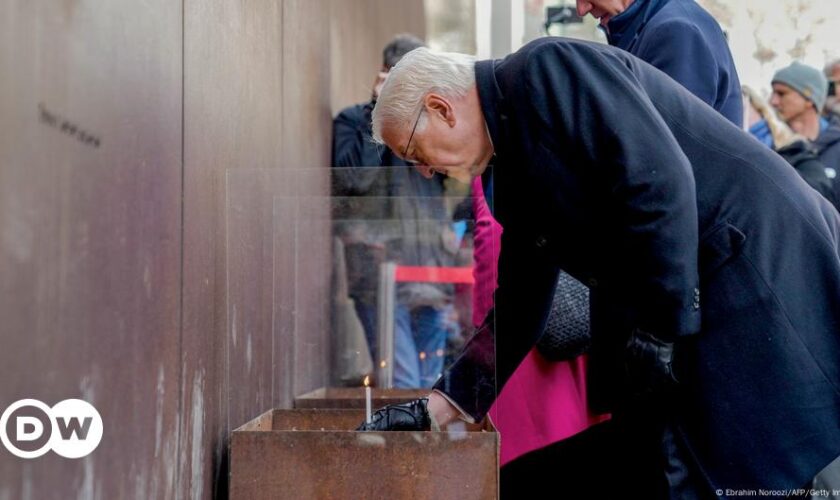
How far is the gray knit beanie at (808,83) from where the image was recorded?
19.3 feet

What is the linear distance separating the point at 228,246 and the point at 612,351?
116 cm

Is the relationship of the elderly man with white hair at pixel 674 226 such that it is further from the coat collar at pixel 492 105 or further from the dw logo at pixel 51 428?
the dw logo at pixel 51 428

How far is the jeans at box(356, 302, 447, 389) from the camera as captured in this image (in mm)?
3822

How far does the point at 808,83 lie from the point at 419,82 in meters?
3.89

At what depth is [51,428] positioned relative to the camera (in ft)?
6.39

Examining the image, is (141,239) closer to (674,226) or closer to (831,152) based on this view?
(674,226)

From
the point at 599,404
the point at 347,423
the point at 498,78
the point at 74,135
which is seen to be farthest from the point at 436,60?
the point at 599,404

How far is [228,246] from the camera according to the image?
3.04 metres

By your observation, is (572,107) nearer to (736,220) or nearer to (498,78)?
(498,78)

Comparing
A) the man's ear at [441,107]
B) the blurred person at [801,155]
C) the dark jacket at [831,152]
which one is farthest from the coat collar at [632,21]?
the dark jacket at [831,152]

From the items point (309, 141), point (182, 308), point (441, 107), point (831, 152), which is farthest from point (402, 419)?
point (831, 152)

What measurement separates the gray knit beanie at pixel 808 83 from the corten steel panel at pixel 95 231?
13.7 feet

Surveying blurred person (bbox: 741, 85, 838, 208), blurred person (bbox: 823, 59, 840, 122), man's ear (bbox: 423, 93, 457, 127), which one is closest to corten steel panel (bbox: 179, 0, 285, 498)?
man's ear (bbox: 423, 93, 457, 127)

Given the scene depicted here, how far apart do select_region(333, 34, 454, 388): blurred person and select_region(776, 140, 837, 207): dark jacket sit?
2.00 m
